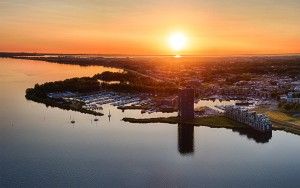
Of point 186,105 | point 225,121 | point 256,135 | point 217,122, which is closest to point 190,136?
point 186,105

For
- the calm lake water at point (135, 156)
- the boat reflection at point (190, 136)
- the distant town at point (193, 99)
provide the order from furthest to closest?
the distant town at point (193, 99)
the boat reflection at point (190, 136)
the calm lake water at point (135, 156)

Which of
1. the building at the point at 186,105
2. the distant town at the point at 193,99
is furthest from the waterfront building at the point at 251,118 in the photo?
the building at the point at 186,105

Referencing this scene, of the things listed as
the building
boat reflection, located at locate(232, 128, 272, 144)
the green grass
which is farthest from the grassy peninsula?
boat reflection, located at locate(232, 128, 272, 144)

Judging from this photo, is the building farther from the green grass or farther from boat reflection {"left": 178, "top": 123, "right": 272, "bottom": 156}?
boat reflection {"left": 178, "top": 123, "right": 272, "bottom": 156}

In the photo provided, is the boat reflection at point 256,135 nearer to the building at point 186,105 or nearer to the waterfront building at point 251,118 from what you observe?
the waterfront building at point 251,118

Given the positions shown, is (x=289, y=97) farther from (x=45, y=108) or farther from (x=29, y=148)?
(x=29, y=148)

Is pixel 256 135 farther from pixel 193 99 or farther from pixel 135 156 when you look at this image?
pixel 135 156
